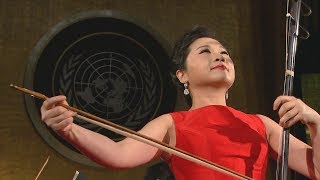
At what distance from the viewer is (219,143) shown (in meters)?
1.14

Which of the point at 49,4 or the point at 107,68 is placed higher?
the point at 49,4

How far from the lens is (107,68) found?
211cm

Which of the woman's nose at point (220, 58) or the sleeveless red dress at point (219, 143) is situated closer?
the sleeveless red dress at point (219, 143)

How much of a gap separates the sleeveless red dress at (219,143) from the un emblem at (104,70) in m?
0.91

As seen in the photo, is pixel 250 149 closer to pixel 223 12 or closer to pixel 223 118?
pixel 223 118

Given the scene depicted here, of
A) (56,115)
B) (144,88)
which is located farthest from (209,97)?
(144,88)

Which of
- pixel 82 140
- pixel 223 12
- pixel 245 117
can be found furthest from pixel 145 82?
pixel 82 140

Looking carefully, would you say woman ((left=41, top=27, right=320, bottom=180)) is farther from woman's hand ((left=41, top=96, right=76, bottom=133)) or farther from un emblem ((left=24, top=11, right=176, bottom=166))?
un emblem ((left=24, top=11, right=176, bottom=166))

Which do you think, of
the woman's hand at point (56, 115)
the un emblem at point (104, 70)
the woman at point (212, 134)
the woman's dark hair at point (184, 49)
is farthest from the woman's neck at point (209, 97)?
the un emblem at point (104, 70)

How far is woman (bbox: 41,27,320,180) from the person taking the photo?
1027 millimetres

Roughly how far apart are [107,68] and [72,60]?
16cm

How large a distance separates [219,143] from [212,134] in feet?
0.10

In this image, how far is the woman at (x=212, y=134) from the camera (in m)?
1.03

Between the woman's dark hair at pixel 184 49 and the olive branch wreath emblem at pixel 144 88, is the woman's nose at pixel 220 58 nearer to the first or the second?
the woman's dark hair at pixel 184 49
